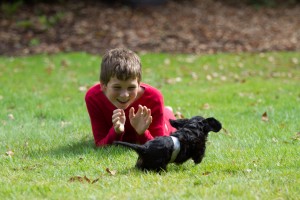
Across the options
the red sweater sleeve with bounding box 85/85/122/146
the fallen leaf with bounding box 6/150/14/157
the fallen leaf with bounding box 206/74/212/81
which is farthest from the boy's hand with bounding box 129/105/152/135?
the fallen leaf with bounding box 206/74/212/81

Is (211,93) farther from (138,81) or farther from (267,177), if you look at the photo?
(267,177)

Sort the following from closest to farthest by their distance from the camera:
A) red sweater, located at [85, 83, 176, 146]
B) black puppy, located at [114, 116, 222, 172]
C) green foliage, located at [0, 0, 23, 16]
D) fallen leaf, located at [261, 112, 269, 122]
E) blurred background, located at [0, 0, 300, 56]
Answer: black puppy, located at [114, 116, 222, 172] < red sweater, located at [85, 83, 176, 146] < fallen leaf, located at [261, 112, 269, 122] < blurred background, located at [0, 0, 300, 56] < green foliage, located at [0, 0, 23, 16]

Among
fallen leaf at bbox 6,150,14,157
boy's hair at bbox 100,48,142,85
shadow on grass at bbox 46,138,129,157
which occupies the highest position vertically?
boy's hair at bbox 100,48,142,85

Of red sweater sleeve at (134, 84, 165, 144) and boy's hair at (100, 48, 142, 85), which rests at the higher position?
boy's hair at (100, 48, 142, 85)

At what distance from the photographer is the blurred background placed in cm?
1366

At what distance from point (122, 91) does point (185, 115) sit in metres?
2.15

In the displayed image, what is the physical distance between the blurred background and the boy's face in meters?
8.36

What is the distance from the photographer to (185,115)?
6625mm

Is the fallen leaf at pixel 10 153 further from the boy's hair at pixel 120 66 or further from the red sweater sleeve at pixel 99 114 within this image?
the boy's hair at pixel 120 66

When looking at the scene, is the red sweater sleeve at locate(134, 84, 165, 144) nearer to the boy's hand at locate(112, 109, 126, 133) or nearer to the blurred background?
the boy's hand at locate(112, 109, 126, 133)

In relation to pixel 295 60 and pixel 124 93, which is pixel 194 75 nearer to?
pixel 295 60

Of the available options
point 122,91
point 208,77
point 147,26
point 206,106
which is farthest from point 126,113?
point 147,26

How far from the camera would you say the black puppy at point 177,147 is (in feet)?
13.2

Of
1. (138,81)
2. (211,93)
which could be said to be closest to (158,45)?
(211,93)
